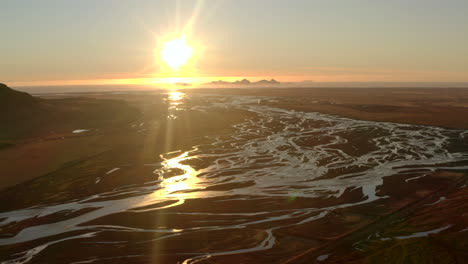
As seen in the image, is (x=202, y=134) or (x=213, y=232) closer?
(x=213, y=232)

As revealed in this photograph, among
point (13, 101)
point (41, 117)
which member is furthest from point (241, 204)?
point (13, 101)

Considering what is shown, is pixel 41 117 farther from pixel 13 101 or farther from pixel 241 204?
pixel 241 204

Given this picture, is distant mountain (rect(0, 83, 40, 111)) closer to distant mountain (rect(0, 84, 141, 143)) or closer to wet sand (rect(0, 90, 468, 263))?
distant mountain (rect(0, 84, 141, 143))

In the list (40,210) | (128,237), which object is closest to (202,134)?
(40,210)

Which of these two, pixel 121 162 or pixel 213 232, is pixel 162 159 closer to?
pixel 121 162

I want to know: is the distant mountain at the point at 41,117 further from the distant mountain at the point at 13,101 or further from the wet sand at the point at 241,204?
the wet sand at the point at 241,204

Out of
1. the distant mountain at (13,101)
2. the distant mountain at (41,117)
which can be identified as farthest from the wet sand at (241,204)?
the distant mountain at (13,101)

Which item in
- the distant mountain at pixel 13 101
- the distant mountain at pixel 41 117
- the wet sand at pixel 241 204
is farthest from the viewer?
the distant mountain at pixel 13 101

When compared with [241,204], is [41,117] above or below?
above
